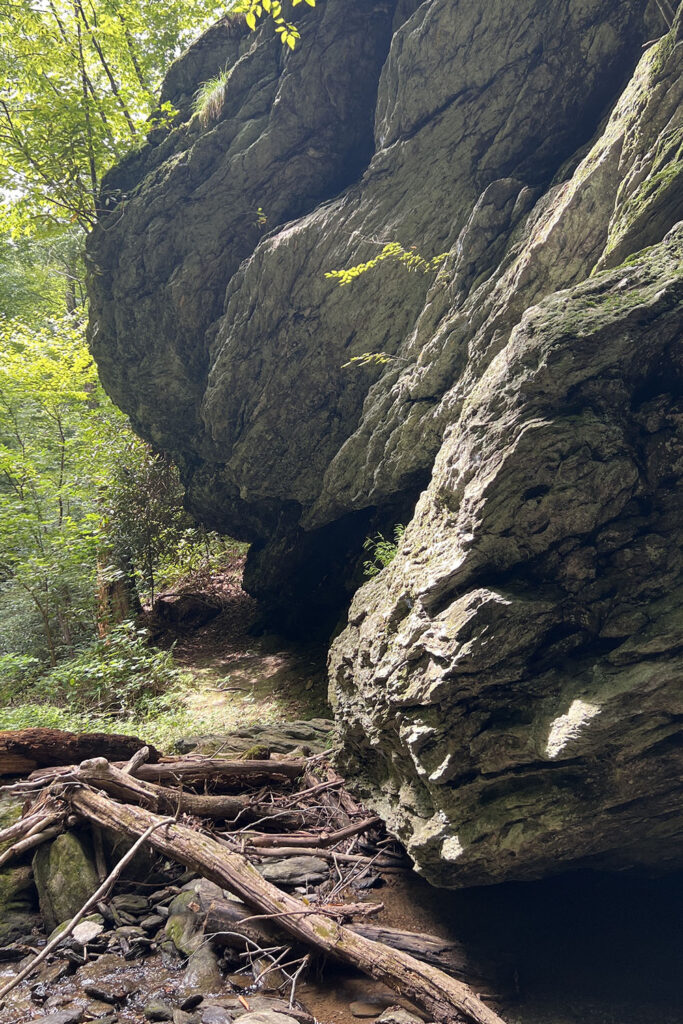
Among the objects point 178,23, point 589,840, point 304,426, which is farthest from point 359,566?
point 178,23

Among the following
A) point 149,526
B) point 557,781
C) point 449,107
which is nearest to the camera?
point 557,781

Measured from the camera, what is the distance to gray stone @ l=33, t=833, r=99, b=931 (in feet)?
14.1

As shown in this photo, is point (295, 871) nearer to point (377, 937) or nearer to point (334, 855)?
point (334, 855)

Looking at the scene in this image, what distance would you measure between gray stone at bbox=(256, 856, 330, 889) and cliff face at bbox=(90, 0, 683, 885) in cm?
73

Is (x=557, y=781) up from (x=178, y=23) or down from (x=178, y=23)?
down

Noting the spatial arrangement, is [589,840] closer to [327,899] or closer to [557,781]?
[557,781]

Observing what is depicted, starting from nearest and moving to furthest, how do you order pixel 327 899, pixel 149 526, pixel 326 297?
pixel 327 899
pixel 326 297
pixel 149 526

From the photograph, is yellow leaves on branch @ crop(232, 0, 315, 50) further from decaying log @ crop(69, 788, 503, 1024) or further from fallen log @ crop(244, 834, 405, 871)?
fallen log @ crop(244, 834, 405, 871)

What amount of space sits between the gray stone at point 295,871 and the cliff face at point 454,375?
2.39ft

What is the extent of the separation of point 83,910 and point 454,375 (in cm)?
709

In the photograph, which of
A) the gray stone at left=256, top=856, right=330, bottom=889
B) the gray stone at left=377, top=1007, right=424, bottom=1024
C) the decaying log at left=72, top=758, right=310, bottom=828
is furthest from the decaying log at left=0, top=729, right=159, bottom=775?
the gray stone at left=377, top=1007, right=424, bottom=1024

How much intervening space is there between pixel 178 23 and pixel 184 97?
8.75ft

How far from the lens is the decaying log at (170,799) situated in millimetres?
4891

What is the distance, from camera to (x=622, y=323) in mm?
4086
